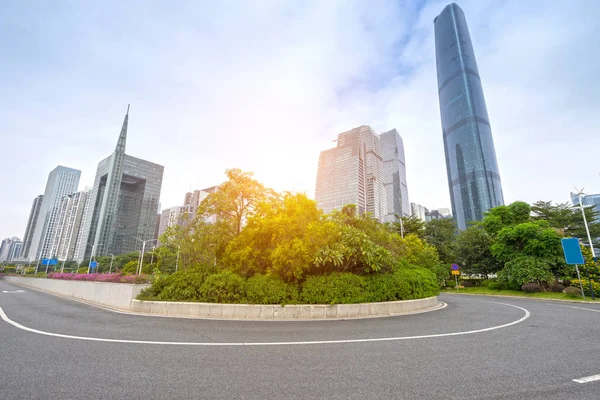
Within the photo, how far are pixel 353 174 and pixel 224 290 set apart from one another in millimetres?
160757

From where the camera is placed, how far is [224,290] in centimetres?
1048

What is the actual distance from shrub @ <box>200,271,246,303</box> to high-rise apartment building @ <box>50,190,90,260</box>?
17823 centimetres

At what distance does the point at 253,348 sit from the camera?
18.1 ft

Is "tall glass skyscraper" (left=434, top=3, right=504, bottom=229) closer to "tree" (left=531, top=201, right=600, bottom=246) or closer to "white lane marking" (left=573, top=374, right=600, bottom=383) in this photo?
"tree" (left=531, top=201, right=600, bottom=246)

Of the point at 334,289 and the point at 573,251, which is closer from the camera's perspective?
the point at 334,289

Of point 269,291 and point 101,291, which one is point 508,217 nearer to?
point 269,291

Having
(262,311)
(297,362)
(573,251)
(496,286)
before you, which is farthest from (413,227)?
(297,362)

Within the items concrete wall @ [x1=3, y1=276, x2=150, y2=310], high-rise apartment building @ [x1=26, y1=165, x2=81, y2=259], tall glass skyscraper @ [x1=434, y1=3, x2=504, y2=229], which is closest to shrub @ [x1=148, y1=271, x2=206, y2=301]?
concrete wall @ [x1=3, y1=276, x2=150, y2=310]

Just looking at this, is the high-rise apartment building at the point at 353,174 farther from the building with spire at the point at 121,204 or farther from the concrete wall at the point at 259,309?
the concrete wall at the point at 259,309

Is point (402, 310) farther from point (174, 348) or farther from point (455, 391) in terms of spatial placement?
point (174, 348)

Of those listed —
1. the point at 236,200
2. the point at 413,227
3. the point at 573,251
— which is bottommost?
the point at 573,251

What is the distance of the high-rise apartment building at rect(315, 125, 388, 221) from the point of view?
163250mm

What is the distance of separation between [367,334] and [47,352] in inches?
284

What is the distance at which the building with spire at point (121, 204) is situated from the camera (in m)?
130
